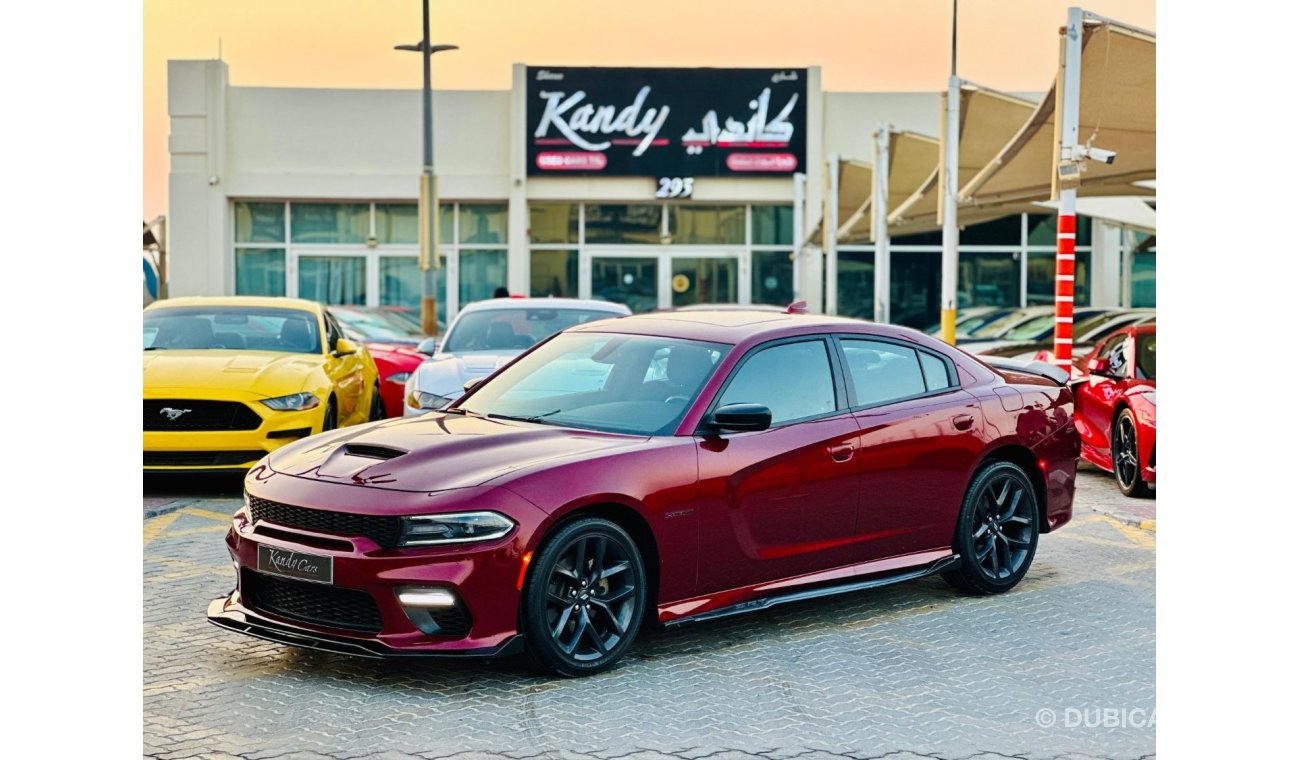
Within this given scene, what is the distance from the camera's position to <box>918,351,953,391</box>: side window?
7.95m

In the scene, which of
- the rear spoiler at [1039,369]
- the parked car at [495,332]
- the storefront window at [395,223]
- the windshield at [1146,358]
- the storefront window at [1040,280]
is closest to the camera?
the rear spoiler at [1039,369]

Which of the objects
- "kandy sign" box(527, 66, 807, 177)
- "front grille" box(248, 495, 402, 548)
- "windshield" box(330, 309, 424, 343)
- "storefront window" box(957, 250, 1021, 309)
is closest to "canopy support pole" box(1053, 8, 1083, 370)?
"windshield" box(330, 309, 424, 343)

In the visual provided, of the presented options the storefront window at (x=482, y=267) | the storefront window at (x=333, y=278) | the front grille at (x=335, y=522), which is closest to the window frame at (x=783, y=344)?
the front grille at (x=335, y=522)

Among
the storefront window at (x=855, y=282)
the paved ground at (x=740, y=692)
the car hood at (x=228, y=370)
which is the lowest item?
the paved ground at (x=740, y=692)

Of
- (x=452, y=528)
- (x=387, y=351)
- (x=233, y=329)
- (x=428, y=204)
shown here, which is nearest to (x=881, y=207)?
(x=428, y=204)

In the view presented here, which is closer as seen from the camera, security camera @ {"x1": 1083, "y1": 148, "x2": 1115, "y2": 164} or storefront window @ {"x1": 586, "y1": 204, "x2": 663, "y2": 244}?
security camera @ {"x1": 1083, "y1": 148, "x2": 1115, "y2": 164}

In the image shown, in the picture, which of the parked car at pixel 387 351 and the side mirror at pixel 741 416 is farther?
the parked car at pixel 387 351

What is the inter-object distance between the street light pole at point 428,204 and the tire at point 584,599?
22.8 m

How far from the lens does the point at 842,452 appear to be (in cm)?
721

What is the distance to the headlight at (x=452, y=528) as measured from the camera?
592 cm

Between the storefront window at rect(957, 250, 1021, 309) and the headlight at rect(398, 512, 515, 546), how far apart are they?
3412 centimetres

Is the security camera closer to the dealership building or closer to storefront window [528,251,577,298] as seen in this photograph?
the dealership building

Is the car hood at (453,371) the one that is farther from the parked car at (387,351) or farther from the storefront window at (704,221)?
the storefront window at (704,221)

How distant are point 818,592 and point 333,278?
32.9 m
